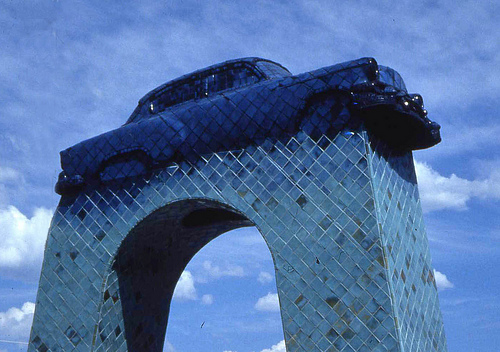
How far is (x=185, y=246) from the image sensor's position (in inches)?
743

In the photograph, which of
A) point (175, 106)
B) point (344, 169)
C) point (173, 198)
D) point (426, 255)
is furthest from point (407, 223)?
point (175, 106)

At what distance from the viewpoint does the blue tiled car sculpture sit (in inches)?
523

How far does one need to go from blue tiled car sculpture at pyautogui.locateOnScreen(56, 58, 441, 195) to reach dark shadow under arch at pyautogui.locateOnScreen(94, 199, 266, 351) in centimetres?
176

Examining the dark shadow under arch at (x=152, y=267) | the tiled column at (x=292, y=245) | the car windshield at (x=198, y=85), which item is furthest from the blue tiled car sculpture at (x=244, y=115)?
the dark shadow under arch at (x=152, y=267)

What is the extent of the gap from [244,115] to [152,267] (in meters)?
6.24

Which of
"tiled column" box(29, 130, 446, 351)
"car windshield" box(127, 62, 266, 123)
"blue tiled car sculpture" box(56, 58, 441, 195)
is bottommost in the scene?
"tiled column" box(29, 130, 446, 351)

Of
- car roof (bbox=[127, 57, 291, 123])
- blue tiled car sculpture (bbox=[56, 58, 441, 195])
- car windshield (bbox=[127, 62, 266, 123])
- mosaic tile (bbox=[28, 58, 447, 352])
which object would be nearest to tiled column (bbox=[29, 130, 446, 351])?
mosaic tile (bbox=[28, 58, 447, 352])

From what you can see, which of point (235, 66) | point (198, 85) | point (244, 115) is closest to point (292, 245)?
point (244, 115)

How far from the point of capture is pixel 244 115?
14609mm

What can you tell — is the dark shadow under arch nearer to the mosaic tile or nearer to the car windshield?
the mosaic tile

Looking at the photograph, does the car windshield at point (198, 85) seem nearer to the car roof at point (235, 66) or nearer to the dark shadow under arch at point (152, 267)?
the car roof at point (235, 66)

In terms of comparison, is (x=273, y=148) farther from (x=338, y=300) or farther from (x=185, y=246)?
(x=185, y=246)

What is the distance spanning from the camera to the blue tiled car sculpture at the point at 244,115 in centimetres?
1329

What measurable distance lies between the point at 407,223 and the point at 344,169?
2587 mm
